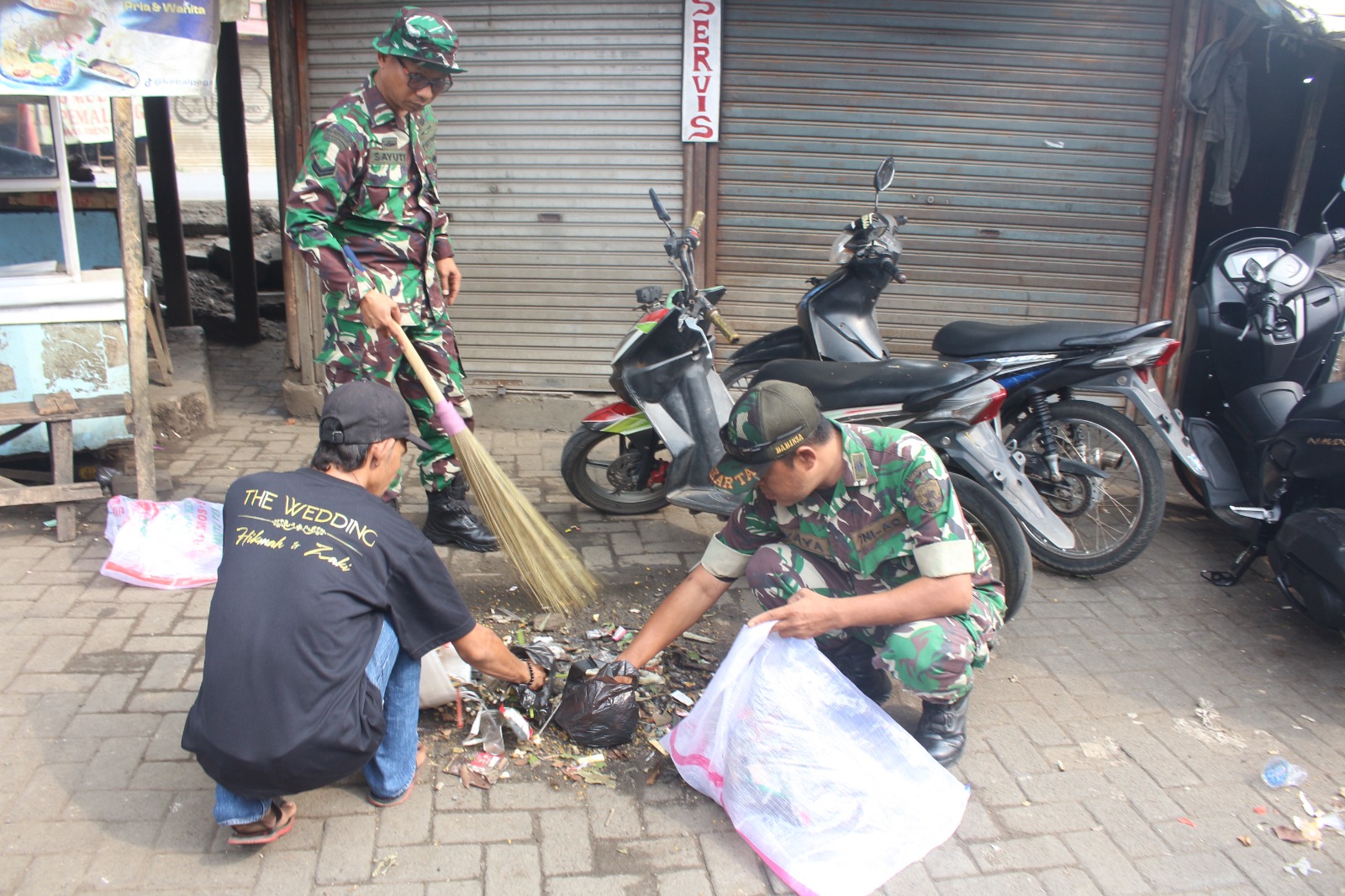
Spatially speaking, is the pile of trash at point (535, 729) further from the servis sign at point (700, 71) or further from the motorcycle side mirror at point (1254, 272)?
the servis sign at point (700, 71)

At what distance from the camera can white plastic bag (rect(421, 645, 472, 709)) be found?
2.86 m

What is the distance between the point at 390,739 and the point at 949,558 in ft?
5.11

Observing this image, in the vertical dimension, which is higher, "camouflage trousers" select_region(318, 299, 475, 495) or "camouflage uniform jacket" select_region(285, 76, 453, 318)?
"camouflage uniform jacket" select_region(285, 76, 453, 318)

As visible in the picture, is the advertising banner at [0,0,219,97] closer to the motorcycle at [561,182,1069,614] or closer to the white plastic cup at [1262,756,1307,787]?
the motorcycle at [561,182,1069,614]

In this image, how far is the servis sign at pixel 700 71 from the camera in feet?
18.1

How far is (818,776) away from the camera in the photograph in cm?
247

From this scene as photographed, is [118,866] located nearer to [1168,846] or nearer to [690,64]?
[1168,846]

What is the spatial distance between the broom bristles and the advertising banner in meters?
1.87

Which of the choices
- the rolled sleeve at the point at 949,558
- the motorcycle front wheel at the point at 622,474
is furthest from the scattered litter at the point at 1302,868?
the motorcycle front wheel at the point at 622,474

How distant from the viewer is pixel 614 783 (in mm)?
2814

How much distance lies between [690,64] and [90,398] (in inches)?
138

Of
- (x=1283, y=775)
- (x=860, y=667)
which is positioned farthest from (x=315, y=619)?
(x=1283, y=775)

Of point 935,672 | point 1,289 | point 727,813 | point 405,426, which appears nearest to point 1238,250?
point 935,672

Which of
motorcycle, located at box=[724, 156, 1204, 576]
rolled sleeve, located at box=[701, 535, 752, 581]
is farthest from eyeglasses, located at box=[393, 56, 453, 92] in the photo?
rolled sleeve, located at box=[701, 535, 752, 581]
